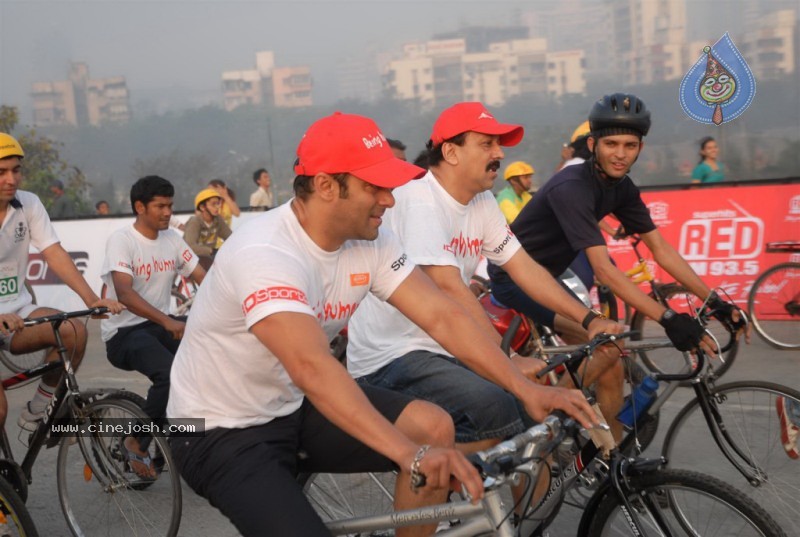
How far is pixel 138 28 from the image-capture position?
17828 mm

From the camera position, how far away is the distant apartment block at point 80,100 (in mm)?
17328

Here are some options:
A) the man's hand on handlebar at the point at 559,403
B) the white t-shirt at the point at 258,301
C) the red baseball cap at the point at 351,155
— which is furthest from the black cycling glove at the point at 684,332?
the red baseball cap at the point at 351,155

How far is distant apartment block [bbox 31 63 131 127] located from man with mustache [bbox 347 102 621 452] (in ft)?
45.5

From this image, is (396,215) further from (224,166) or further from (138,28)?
(138,28)

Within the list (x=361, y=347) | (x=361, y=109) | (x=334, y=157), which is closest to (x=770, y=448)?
(x=361, y=347)

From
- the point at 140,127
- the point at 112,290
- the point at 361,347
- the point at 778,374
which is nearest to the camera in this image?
the point at 361,347

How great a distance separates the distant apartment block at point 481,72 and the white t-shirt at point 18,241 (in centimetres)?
952

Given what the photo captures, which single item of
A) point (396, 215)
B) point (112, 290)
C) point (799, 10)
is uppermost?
point (799, 10)

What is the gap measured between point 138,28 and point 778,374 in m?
13.6

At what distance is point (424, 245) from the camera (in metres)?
4.07

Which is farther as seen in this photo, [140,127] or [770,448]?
[140,127]

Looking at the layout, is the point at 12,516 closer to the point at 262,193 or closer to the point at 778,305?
the point at 778,305

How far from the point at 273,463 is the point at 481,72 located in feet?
39.8

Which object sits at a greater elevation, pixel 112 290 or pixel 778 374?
pixel 112 290
